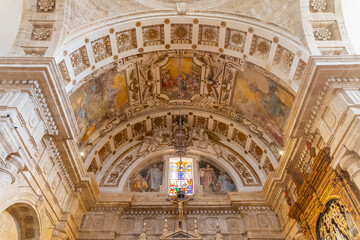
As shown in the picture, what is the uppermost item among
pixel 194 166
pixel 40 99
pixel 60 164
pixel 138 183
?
pixel 194 166

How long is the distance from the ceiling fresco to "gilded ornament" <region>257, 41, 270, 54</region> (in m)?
0.73

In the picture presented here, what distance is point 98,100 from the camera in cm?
1218

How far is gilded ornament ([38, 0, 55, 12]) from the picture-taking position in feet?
32.7

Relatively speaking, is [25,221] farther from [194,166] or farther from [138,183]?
[194,166]

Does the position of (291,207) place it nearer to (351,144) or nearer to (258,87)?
(351,144)

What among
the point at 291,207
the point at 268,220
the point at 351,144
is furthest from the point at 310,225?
the point at 351,144

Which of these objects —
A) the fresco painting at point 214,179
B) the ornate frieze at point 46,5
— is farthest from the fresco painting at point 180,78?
the ornate frieze at point 46,5

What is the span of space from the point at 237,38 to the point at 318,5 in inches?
122

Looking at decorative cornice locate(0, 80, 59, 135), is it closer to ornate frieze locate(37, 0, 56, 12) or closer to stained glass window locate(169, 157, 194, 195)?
ornate frieze locate(37, 0, 56, 12)

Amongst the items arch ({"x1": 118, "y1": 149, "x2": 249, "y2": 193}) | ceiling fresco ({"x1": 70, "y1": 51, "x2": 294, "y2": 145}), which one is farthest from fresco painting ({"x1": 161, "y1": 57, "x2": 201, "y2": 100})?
arch ({"x1": 118, "y1": 149, "x2": 249, "y2": 193})

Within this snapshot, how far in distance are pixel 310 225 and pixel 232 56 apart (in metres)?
7.16

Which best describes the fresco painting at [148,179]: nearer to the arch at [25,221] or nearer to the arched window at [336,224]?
the arch at [25,221]

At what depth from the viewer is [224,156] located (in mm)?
14602

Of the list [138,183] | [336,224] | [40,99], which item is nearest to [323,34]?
[336,224]
